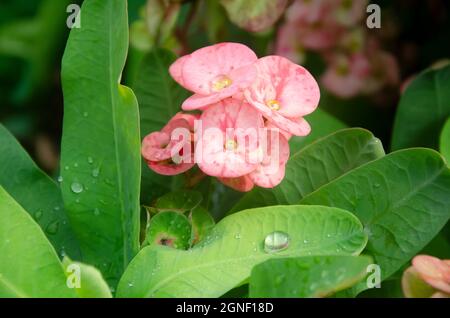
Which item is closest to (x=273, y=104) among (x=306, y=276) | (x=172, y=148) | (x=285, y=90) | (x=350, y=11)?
(x=285, y=90)

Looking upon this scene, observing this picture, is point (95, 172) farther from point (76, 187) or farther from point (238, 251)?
point (238, 251)

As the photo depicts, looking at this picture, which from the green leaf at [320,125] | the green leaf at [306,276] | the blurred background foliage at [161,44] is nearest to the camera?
the green leaf at [306,276]

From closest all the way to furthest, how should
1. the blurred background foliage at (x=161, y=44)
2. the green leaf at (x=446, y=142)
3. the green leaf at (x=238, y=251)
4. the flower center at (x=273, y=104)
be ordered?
the green leaf at (x=238, y=251)
the flower center at (x=273, y=104)
the green leaf at (x=446, y=142)
the blurred background foliage at (x=161, y=44)

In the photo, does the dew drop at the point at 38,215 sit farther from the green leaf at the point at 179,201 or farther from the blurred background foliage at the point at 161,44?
the blurred background foliage at the point at 161,44

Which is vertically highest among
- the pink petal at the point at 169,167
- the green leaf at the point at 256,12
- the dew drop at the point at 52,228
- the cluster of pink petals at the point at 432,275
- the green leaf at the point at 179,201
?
the green leaf at the point at 256,12

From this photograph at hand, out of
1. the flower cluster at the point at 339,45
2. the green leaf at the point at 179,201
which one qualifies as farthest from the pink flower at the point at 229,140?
the flower cluster at the point at 339,45

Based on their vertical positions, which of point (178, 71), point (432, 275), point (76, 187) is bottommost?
point (432, 275)

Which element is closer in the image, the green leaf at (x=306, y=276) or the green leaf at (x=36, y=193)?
the green leaf at (x=306, y=276)
